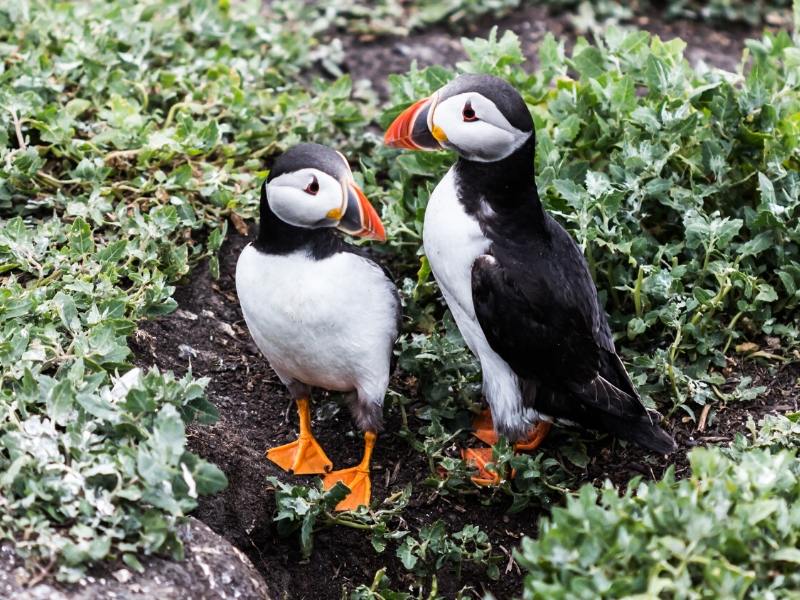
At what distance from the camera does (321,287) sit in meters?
4.05

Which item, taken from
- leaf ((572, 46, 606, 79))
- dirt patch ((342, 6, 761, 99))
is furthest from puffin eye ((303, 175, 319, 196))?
dirt patch ((342, 6, 761, 99))

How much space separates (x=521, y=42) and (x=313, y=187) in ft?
11.9

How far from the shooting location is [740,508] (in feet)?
10.5

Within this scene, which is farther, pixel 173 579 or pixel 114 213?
pixel 114 213

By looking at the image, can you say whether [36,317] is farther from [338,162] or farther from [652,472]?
[652,472]

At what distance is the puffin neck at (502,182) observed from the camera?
13.8 feet

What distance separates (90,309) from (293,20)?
11.6 feet

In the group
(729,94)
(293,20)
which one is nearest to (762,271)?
(729,94)

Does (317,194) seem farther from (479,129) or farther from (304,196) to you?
(479,129)

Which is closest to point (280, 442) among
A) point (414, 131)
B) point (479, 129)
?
point (414, 131)

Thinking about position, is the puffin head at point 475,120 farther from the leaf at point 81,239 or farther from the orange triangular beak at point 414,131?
the leaf at point 81,239

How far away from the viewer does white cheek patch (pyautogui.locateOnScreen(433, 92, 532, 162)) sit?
13.4ft

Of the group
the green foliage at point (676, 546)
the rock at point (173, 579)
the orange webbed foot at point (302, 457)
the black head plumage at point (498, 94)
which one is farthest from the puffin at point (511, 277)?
the rock at point (173, 579)

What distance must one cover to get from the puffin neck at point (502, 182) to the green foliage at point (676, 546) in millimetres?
1342
